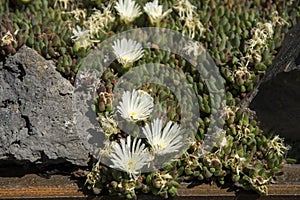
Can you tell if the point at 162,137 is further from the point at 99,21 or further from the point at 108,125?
the point at 99,21

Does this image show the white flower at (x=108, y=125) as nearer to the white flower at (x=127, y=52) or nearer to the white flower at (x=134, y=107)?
the white flower at (x=134, y=107)

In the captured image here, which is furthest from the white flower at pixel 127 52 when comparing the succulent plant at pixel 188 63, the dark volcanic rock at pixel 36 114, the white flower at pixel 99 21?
the dark volcanic rock at pixel 36 114

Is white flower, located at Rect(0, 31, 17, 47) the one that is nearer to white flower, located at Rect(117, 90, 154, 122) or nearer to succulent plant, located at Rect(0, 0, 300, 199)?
succulent plant, located at Rect(0, 0, 300, 199)

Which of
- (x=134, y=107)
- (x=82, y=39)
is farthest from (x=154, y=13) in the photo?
(x=134, y=107)

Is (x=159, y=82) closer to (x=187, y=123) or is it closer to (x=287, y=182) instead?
(x=187, y=123)

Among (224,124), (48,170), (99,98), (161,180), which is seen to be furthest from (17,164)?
(224,124)

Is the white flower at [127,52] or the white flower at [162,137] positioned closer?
the white flower at [162,137]

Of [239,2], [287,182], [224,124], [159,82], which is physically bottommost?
[287,182]
